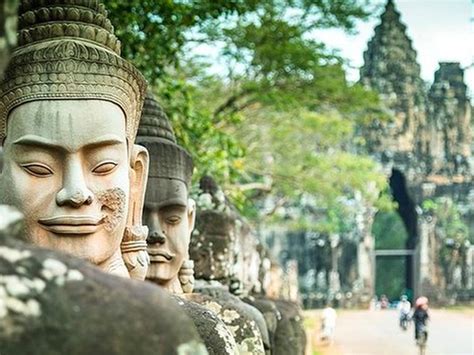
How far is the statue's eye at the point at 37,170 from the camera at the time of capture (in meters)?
2.86

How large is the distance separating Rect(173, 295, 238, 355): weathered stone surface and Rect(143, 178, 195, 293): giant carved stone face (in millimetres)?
911

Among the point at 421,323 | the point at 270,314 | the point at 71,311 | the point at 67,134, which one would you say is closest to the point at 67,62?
the point at 67,134

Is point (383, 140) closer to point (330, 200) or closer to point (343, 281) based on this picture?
point (343, 281)

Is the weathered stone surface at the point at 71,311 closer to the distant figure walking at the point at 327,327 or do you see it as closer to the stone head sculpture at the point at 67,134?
the stone head sculpture at the point at 67,134

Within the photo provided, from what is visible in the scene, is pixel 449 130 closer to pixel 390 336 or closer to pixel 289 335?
pixel 390 336

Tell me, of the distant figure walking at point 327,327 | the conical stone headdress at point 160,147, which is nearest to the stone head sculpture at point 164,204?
the conical stone headdress at point 160,147

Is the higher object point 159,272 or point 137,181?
point 137,181

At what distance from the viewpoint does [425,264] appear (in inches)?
1255

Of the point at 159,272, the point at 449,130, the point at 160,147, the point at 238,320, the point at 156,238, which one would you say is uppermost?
the point at 449,130

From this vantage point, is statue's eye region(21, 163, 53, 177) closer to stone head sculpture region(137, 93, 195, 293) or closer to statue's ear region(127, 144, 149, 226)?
statue's ear region(127, 144, 149, 226)

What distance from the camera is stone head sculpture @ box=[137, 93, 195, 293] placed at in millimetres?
4227

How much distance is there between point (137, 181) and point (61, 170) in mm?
684

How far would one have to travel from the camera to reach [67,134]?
2.83 meters

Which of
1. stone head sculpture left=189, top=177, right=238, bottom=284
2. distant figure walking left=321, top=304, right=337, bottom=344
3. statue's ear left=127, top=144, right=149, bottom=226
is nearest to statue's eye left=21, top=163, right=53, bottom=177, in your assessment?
statue's ear left=127, top=144, right=149, bottom=226
